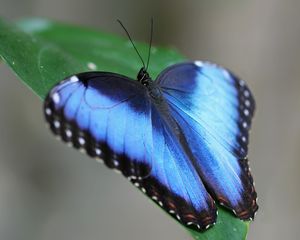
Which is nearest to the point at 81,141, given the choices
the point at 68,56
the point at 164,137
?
the point at 164,137

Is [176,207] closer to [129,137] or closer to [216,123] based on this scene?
[129,137]

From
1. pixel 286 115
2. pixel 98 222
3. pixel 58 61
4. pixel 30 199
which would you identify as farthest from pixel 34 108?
pixel 58 61

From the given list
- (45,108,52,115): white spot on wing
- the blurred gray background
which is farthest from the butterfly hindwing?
the blurred gray background

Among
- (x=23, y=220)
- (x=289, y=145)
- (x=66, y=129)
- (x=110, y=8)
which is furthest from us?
(x=110, y=8)

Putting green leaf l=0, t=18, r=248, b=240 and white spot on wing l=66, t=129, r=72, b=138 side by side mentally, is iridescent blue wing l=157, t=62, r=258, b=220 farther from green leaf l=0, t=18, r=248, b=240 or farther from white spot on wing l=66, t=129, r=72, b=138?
white spot on wing l=66, t=129, r=72, b=138

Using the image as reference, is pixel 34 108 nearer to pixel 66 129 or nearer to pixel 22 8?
pixel 22 8

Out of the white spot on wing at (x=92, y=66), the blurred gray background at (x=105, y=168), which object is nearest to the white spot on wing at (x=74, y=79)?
the white spot on wing at (x=92, y=66)
